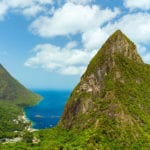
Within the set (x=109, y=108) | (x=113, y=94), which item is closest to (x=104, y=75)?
(x=113, y=94)

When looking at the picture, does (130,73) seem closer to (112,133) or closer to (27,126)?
(112,133)

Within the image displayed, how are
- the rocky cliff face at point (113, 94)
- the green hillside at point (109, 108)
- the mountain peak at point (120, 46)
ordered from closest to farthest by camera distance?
the green hillside at point (109, 108)
the rocky cliff face at point (113, 94)
the mountain peak at point (120, 46)

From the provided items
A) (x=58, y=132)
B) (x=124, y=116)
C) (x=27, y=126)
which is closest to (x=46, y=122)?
(x=27, y=126)

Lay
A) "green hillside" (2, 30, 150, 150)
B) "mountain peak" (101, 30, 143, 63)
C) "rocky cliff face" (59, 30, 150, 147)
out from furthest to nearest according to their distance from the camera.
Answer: "mountain peak" (101, 30, 143, 63) → "rocky cliff face" (59, 30, 150, 147) → "green hillside" (2, 30, 150, 150)

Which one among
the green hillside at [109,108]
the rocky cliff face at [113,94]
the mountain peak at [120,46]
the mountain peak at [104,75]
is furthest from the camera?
the mountain peak at [120,46]

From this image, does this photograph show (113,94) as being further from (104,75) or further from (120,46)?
(120,46)

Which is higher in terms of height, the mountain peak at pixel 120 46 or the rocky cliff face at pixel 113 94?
the mountain peak at pixel 120 46

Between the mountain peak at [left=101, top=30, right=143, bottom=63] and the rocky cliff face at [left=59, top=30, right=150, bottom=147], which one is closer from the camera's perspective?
the rocky cliff face at [left=59, top=30, right=150, bottom=147]

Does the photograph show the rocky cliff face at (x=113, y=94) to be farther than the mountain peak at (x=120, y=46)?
No

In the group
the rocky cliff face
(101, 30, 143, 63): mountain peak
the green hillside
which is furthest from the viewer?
(101, 30, 143, 63): mountain peak
